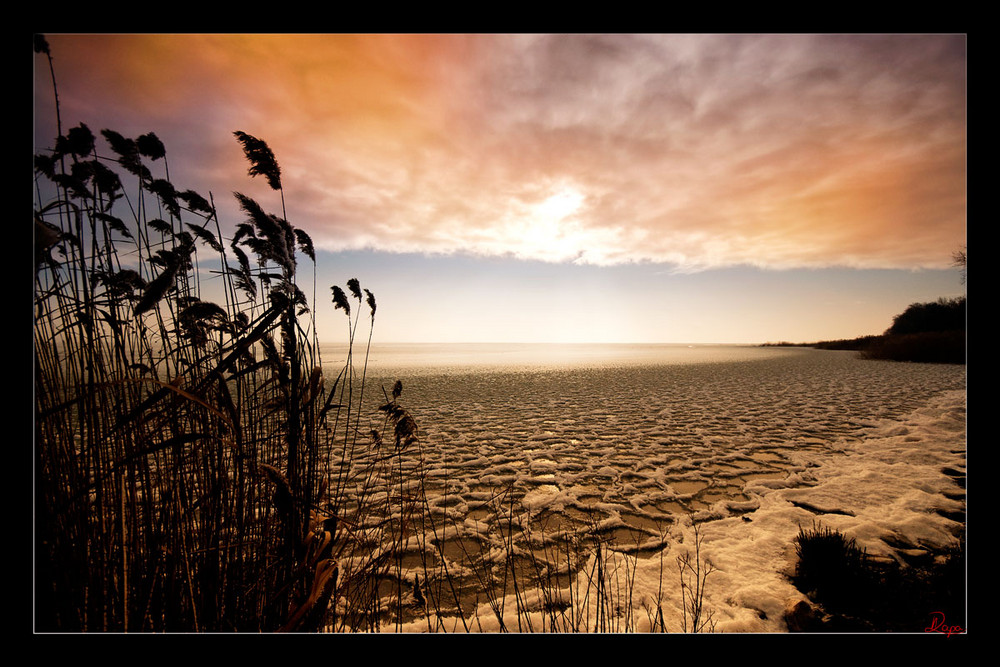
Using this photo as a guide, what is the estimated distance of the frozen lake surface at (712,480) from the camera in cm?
229

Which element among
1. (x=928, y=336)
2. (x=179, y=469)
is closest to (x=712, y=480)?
(x=179, y=469)

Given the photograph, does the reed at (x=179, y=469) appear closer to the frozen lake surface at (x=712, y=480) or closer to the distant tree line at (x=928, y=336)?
the frozen lake surface at (x=712, y=480)

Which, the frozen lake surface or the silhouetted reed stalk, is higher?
the silhouetted reed stalk

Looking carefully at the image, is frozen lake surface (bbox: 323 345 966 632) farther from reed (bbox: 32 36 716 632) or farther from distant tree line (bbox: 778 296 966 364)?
distant tree line (bbox: 778 296 966 364)

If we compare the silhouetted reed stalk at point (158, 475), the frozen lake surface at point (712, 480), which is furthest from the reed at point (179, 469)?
the frozen lake surface at point (712, 480)

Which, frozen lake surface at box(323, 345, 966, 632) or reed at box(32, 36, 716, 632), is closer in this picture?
reed at box(32, 36, 716, 632)

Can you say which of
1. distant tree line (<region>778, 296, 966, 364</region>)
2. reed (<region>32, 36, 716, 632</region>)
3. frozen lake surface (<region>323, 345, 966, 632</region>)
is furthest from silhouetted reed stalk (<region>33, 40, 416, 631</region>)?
distant tree line (<region>778, 296, 966, 364</region>)

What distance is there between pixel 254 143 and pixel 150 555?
1616 millimetres

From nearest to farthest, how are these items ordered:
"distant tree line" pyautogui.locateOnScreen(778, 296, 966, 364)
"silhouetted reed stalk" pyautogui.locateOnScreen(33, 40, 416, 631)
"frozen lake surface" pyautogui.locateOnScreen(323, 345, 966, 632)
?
"silhouetted reed stalk" pyautogui.locateOnScreen(33, 40, 416, 631) → "frozen lake surface" pyautogui.locateOnScreen(323, 345, 966, 632) → "distant tree line" pyautogui.locateOnScreen(778, 296, 966, 364)

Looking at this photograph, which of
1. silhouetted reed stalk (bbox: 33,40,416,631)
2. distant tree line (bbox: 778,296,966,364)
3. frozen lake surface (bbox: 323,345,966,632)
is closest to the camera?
silhouetted reed stalk (bbox: 33,40,416,631)

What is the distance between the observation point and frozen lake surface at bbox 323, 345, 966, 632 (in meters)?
2.29

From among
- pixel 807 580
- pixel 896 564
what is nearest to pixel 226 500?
pixel 807 580

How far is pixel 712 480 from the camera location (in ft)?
12.4
